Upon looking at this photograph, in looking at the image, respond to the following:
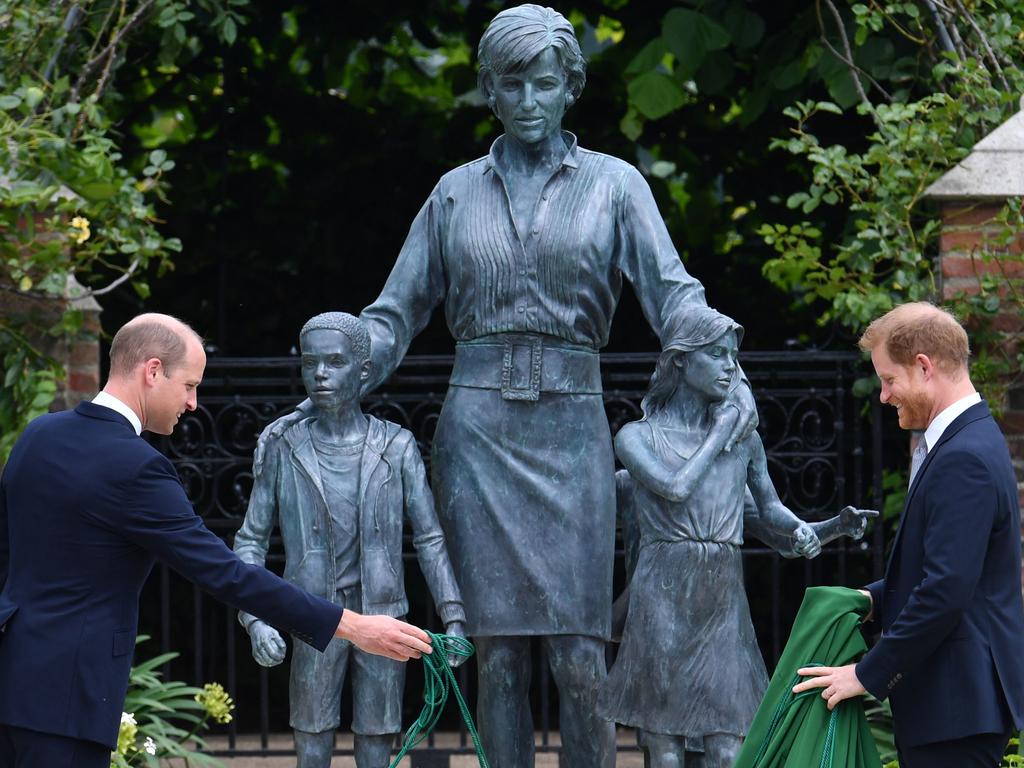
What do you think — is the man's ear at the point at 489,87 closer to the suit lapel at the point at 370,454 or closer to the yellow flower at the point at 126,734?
the suit lapel at the point at 370,454

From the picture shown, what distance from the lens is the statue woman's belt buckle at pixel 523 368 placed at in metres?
4.38

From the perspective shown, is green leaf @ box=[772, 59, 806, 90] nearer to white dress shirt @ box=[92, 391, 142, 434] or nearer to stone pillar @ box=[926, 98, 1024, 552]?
stone pillar @ box=[926, 98, 1024, 552]

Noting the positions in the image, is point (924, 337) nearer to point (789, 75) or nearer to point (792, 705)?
point (792, 705)

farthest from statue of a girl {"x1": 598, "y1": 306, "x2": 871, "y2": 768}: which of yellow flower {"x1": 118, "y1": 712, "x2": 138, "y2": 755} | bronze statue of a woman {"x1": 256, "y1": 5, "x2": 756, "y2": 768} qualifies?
yellow flower {"x1": 118, "y1": 712, "x2": 138, "y2": 755}

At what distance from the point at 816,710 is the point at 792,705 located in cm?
5

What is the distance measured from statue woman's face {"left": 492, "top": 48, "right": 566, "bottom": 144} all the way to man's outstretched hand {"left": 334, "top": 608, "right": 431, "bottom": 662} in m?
1.31

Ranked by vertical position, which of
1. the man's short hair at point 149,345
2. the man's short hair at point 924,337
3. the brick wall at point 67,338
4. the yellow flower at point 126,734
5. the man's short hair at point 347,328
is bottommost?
the yellow flower at point 126,734

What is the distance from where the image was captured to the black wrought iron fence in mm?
6566

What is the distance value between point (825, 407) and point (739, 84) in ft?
5.28

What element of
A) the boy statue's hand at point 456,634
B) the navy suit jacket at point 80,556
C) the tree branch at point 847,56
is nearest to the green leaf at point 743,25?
the tree branch at point 847,56

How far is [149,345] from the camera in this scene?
146 inches

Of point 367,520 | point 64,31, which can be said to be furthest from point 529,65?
point 64,31

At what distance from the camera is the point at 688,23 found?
6.95 m

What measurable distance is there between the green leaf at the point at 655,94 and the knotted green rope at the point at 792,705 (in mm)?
3654
